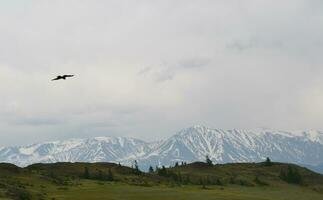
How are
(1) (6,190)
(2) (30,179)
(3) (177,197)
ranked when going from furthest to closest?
(2) (30,179) < (3) (177,197) < (1) (6,190)

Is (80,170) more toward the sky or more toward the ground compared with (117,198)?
more toward the sky

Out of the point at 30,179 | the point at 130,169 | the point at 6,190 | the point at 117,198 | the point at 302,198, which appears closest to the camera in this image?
the point at 6,190

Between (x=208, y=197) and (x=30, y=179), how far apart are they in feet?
131

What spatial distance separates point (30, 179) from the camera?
12594 centimetres

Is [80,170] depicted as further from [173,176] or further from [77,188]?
[77,188]

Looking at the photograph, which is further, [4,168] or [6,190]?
[4,168]

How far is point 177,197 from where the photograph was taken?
354ft

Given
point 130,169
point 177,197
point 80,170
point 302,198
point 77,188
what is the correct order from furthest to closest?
1. point 130,169
2. point 80,170
3. point 302,198
4. point 77,188
5. point 177,197

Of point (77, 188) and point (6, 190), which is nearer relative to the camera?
point (6, 190)

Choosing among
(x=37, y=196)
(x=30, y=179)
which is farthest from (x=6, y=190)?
(x=30, y=179)

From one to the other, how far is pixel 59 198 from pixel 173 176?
97677 mm

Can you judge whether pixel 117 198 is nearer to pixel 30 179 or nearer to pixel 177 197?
pixel 177 197

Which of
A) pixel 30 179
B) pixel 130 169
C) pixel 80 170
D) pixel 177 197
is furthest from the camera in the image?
pixel 130 169

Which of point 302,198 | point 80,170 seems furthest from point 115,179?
point 302,198
